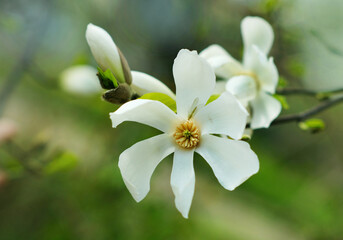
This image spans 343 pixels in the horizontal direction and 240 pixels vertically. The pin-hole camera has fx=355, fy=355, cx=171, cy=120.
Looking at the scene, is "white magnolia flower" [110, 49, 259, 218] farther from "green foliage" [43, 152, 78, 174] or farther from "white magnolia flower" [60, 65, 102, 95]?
"white magnolia flower" [60, 65, 102, 95]

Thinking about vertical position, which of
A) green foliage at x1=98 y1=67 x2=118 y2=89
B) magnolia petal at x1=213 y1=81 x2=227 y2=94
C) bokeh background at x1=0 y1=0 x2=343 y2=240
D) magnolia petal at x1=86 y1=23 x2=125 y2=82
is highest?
magnolia petal at x1=86 y1=23 x2=125 y2=82

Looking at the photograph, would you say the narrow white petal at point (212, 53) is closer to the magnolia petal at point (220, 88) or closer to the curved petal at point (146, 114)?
the magnolia petal at point (220, 88)

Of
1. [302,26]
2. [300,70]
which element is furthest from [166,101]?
[302,26]

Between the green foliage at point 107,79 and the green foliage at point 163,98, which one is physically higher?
the green foliage at point 107,79

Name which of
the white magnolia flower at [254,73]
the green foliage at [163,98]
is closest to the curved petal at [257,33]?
the white magnolia flower at [254,73]

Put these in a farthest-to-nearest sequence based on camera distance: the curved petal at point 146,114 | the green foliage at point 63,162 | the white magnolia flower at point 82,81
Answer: the white magnolia flower at point 82,81 → the green foliage at point 63,162 → the curved petal at point 146,114

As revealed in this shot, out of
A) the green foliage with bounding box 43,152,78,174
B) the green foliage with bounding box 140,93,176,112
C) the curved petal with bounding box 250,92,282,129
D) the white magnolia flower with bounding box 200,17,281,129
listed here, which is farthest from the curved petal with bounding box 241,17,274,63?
the green foliage with bounding box 43,152,78,174

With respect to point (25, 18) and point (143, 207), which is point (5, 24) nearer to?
point (25, 18)
